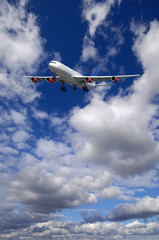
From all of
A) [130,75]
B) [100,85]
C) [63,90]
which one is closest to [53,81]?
[63,90]

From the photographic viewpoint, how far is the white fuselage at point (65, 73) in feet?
239

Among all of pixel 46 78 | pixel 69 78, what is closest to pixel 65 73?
pixel 69 78

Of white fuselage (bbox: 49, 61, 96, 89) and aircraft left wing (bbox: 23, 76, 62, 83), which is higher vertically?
aircraft left wing (bbox: 23, 76, 62, 83)

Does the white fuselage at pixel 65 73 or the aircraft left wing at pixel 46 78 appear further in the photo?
the aircraft left wing at pixel 46 78

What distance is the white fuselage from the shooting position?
239ft

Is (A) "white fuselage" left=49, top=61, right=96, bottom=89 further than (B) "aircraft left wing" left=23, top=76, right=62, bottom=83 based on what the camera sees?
No

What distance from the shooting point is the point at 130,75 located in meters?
78.2

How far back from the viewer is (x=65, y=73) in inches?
2965

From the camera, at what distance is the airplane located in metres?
73.4

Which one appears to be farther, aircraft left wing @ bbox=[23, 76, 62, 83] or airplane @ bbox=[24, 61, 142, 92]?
aircraft left wing @ bbox=[23, 76, 62, 83]

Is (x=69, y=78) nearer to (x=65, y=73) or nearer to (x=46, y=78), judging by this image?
(x=65, y=73)

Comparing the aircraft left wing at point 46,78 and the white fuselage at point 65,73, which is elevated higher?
the aircraft left wing at point 46,78

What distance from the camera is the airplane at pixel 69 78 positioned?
241 feet

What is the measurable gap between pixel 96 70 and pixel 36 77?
161ft
